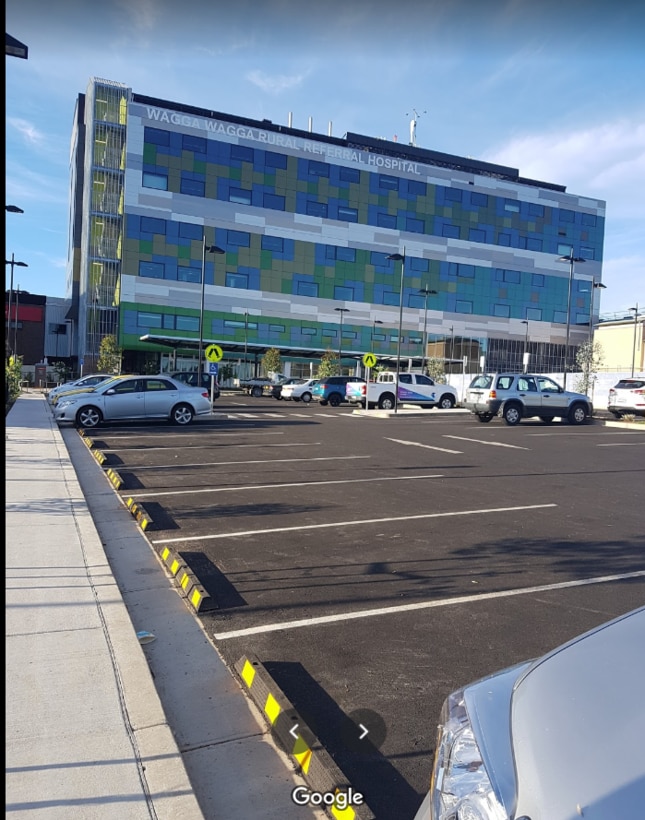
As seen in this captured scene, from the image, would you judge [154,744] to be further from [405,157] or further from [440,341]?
[405,157]

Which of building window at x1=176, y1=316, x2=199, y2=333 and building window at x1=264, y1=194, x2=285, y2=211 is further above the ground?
building window at x1=264, y1=194, x2=285, y2=211

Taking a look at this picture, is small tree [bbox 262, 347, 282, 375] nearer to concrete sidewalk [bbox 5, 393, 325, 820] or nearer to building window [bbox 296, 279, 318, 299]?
building window [bbox 296, 279, 318, 299]

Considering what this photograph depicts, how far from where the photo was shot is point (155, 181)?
201 ft

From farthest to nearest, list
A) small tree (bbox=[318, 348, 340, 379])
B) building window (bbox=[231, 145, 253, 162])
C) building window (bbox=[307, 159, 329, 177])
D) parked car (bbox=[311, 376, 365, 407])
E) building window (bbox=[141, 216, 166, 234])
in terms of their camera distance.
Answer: building window (bbox=[307, 159, 329, 177]) → building window (bbox=[231, 145, 253, 162]) → building window (bbox=[141, 216, 166, 234]) → small tree (bbox=[318, 348, 340, 379]) → parked car (bbox=[311, 376, 365, 407])

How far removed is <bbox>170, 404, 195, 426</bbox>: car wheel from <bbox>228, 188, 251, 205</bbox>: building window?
49947mm

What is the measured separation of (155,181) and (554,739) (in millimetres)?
66195

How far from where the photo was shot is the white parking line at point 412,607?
14.9ft

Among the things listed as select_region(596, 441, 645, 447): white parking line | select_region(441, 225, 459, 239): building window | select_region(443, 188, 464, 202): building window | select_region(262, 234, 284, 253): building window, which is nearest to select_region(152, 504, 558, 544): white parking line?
select_region(596, 441, 645, 447): white parking line

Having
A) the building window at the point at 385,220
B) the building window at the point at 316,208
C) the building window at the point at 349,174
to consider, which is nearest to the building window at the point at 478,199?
the building window at the point at 385,220

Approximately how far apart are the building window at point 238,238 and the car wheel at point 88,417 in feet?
162

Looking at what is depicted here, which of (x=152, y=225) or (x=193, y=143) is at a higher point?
(x=193, y=143)

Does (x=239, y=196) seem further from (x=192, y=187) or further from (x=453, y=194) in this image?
(x=453, y=194)

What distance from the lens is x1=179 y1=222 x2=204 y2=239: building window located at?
62.5 meters

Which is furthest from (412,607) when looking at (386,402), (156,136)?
(156,136)
